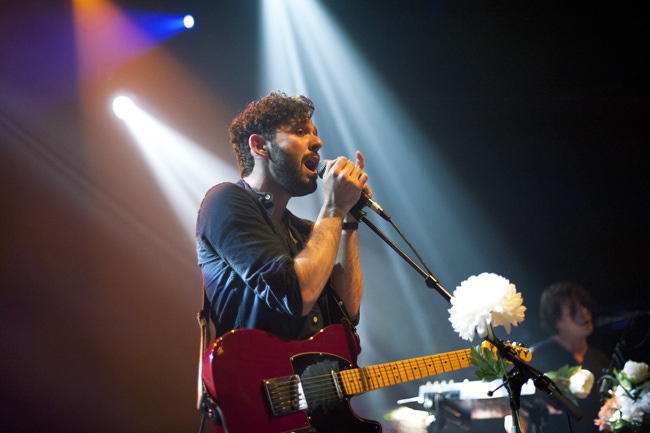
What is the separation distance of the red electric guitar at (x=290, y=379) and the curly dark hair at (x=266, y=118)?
96 cm

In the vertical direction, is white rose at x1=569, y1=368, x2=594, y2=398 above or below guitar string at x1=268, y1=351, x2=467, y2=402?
below

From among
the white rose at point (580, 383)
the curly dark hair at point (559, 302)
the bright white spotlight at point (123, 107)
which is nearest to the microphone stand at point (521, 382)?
the white rose at point (580, 383)

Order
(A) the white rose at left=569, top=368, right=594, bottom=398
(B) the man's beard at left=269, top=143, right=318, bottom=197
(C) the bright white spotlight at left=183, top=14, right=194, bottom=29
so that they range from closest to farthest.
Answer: (B) the man's beard at left=269, top=143, right=318, bottom=197 < (A) the white rose at left=569, top=368, right=594, bottom=398 < (C) the bright white spotlight at left=183, top=14, right=194, bottom=29

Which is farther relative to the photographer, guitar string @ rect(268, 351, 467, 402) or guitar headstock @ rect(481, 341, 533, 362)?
guitar headstock @ rect(481, 341, 533, 362)

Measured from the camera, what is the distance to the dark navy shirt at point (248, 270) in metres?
1.92

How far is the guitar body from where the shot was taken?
170cm

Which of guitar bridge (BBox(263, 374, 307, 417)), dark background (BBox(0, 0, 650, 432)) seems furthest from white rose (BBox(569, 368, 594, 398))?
guitar bridge (BBox(263, 374, 307, 417))

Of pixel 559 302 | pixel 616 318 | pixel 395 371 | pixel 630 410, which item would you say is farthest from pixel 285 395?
pixel 616 318

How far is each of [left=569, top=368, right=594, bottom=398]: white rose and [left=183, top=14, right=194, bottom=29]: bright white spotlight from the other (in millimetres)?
4159

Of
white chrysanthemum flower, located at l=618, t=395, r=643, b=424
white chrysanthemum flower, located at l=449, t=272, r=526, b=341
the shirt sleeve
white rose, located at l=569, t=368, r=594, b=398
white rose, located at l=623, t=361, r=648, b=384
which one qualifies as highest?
the shirt sleeve

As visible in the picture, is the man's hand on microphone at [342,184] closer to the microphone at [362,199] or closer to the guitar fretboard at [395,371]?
the microphone at [362,199]

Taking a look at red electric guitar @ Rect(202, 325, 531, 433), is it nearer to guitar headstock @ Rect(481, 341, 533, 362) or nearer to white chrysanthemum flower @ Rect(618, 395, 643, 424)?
guitar headstock @ Rect(481, 341, 533, 362)

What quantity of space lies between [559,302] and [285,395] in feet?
11.6

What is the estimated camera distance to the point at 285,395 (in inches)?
70.7
